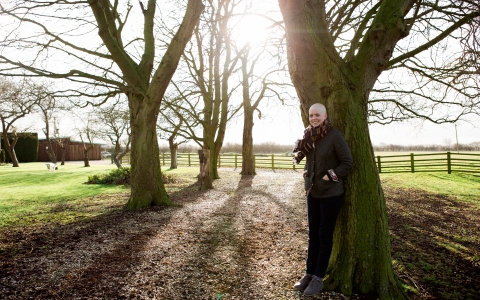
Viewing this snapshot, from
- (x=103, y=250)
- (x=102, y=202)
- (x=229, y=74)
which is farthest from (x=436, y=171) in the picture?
(x=103, y=250)

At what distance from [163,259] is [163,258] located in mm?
44

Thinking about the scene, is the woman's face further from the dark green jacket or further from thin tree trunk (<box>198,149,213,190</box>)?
thin tree trunk (<box>198,149,213,190</box>)

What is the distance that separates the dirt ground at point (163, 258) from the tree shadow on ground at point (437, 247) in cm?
7

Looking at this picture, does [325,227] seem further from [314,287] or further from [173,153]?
[173,153]

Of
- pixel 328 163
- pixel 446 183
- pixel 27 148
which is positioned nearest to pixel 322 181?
pixel 328 163

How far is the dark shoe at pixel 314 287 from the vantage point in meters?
3.19

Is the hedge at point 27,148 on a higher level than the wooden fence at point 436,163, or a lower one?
higher

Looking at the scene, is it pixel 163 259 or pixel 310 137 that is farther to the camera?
pixel 163 259

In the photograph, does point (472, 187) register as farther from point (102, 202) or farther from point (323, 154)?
point (102, 202)

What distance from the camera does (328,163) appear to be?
3.23 m

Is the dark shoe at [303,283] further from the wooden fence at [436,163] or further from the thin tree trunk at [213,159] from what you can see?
the wooden fence at [436,163]

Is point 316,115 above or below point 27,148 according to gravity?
below

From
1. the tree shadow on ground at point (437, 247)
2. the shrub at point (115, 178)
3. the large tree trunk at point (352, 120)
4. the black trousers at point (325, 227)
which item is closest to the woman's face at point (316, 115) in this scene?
the large tree trunk at point (352, 120)

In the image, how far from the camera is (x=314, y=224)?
11.0ft
